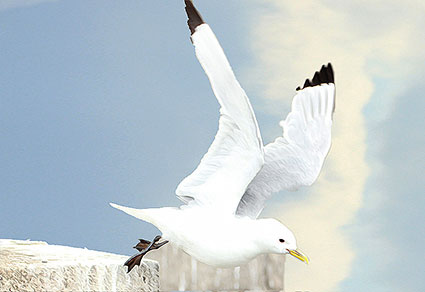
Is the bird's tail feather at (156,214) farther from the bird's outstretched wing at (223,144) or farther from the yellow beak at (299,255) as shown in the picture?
the yellow beak at (299,255)

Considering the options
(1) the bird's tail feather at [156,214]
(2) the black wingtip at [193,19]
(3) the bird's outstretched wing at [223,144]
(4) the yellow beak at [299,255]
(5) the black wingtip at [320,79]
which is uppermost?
(5) the black wingtip at [320,79]

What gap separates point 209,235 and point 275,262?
1775 millimetres

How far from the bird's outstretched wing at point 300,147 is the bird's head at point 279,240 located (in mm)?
406

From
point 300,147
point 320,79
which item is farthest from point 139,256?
point 320,79

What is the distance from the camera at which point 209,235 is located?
3.60 m

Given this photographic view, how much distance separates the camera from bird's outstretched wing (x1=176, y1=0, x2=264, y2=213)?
3.33 meters

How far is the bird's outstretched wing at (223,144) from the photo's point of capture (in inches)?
131

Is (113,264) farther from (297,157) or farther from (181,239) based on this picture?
(297,157)

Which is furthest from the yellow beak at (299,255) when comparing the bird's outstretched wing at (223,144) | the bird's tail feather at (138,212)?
the bird's tail feather at (138,212)

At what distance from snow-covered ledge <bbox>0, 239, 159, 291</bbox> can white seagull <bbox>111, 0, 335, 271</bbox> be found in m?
0.12

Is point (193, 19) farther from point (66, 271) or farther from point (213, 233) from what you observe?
point (66, 271)

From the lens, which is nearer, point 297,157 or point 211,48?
point 211,48

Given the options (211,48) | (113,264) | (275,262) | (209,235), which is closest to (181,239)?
(209,235)

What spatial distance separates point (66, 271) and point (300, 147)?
4.74 ft
